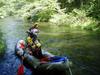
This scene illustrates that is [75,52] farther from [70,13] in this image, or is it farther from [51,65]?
[70,13]

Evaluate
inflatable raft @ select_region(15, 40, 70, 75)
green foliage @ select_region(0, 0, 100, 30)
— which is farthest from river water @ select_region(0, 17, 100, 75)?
green foliage @ select_region(0, 0, 100, 30)

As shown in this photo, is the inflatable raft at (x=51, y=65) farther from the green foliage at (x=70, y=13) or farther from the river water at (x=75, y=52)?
the green foliage at (x=70, y=13)

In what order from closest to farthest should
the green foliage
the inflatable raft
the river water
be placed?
the inflatable raft, the river water, the green foliage

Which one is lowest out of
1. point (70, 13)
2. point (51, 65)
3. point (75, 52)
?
point (70, 13)

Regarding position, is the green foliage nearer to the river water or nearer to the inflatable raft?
the river water

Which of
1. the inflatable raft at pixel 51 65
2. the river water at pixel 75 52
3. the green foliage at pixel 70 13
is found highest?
the inflatable raft at pixel 51 65

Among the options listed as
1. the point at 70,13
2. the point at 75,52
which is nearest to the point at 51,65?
the point at 75,52

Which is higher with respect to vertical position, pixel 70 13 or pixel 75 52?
pixel 75 52

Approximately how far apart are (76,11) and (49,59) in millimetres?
22284

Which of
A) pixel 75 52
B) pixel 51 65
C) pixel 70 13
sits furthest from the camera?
pixel 70 13

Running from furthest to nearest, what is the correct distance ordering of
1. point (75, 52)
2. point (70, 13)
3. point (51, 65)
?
point (70, 13) → point (75, 52) → point (51, 65)

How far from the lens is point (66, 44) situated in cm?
2142

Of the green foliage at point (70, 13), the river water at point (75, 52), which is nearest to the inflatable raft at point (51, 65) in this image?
the river water at point (75, 52)

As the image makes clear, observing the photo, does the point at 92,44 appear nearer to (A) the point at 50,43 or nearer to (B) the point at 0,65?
(A) the point at 50,43
